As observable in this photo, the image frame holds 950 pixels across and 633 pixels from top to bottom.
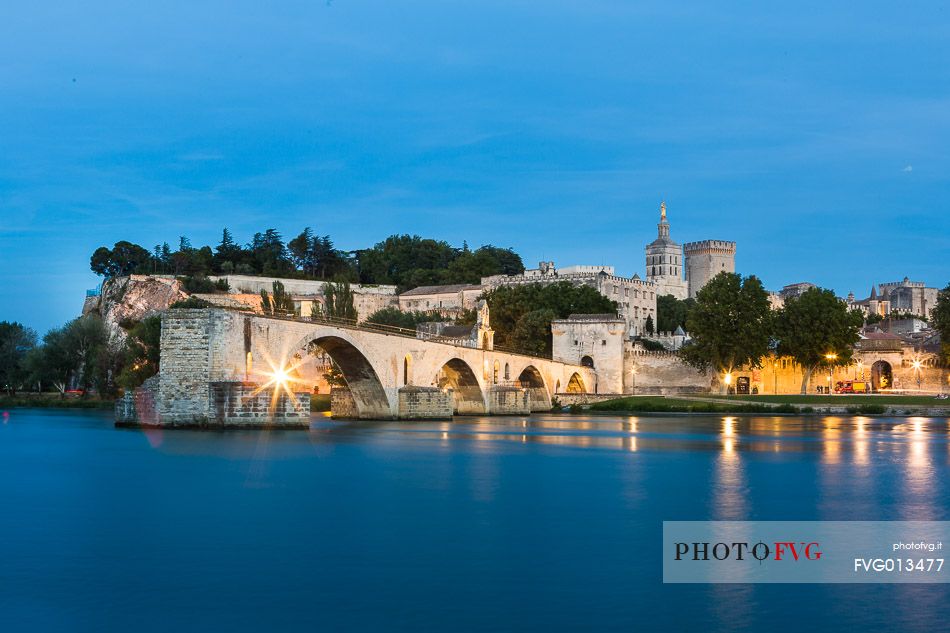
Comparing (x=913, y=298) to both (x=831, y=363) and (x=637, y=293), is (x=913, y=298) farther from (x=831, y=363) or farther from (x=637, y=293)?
(x=831, y=363)

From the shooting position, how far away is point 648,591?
1244cm

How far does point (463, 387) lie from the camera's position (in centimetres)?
5672

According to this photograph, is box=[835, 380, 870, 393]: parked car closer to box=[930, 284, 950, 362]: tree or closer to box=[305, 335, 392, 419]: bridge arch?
box=[930, 284, 950, 362]: tree

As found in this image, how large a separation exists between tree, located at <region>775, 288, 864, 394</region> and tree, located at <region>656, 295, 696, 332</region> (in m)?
35.1

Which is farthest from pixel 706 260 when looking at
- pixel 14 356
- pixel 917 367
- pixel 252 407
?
pixel 252 407

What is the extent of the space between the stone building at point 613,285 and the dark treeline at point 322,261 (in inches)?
289

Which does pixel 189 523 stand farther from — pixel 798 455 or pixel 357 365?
pixel 357 365

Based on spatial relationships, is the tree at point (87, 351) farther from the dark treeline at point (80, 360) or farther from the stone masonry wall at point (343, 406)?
the stone masonry wall at point (343, 406)

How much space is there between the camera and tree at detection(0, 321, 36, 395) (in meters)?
65.6

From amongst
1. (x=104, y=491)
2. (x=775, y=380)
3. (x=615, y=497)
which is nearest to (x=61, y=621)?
(x=104, y=491)

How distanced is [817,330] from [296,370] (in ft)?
122

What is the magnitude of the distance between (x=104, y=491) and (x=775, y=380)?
6139 cm

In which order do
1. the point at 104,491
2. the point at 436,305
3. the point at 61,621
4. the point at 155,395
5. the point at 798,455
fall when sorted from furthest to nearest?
the point at 436,305, the point at 155,395, the point at 798,455, the point at 104,491, the point at 61,621

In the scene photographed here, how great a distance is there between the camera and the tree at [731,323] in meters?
67.5
